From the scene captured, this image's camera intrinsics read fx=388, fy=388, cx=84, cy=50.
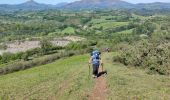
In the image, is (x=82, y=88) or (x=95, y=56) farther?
(x=95, y=56)

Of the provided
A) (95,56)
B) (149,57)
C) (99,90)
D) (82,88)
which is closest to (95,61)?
(95,56)

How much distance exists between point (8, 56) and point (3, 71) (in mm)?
57269

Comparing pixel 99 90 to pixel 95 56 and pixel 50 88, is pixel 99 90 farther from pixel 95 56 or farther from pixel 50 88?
pixel 95 56

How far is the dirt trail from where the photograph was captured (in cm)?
2419

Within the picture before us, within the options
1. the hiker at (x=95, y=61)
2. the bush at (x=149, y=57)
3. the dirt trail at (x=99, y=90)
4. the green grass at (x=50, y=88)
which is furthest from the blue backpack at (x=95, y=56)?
the bush at (x=149, y=57)

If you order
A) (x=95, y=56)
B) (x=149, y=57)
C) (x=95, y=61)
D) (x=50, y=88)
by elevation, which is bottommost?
(x=149, y=57)

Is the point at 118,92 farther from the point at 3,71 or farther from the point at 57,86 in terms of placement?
the point at 3,71

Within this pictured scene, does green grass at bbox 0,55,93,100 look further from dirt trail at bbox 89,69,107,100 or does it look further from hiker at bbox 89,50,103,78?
hiker at bbox 89,50,103,78

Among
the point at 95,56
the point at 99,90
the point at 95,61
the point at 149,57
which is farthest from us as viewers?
the point at 149,57

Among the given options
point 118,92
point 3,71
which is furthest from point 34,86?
point 3,71

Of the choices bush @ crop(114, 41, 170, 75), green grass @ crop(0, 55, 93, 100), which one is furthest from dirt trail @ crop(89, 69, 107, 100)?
bush @ crop(114, 41, 170, 75)

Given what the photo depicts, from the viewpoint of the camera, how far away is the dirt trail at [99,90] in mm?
24188

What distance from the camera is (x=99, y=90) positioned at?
26.4 m

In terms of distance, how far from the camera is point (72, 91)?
26344 mm
